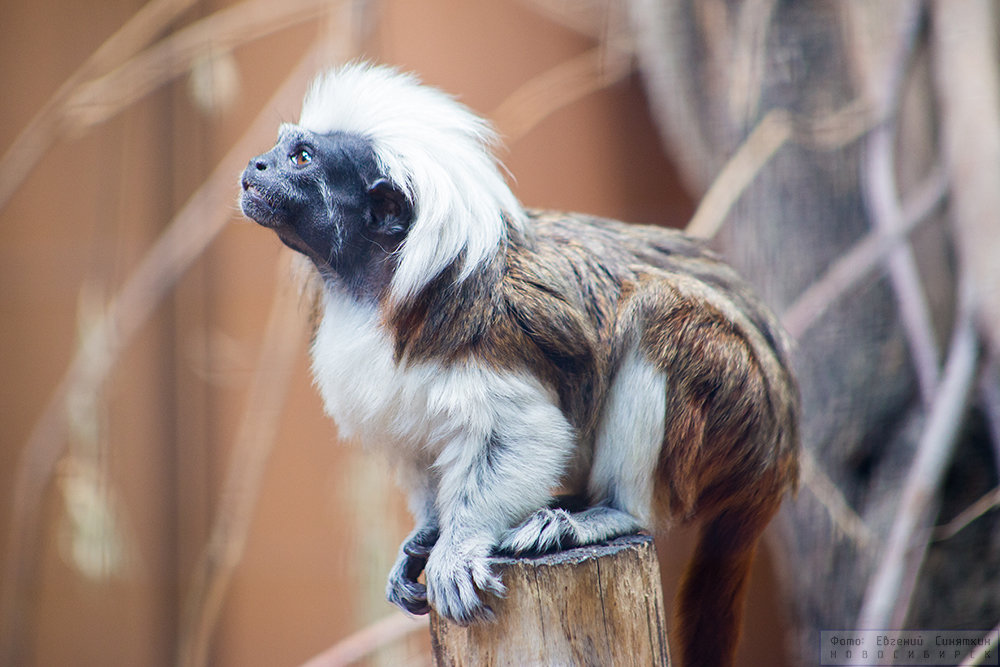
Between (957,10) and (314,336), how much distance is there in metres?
2.30

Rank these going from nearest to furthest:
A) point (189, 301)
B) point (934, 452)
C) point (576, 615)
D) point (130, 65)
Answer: point (576, 615)
point (934, 452)
point (130, 65)
point (189, 301)

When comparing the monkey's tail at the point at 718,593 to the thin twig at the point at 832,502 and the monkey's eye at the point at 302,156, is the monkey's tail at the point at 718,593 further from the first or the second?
the monkey's eye at the point at 302,156

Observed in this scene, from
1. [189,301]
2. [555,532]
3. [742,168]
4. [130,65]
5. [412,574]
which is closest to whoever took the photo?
[555,532]

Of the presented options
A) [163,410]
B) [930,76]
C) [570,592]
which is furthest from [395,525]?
[930,76]

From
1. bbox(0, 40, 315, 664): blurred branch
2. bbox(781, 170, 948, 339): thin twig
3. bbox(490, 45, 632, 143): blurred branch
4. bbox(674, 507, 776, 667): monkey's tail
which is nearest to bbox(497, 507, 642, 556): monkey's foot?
bbox(674, 507, 776, 667): monkey's tail

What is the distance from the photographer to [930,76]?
2.68 meters

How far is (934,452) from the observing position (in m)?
2.35

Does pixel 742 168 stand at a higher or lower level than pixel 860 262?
higher

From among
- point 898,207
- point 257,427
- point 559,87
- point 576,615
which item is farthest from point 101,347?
point 898,207

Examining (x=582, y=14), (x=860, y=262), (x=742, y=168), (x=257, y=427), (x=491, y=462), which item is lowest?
(x=491, y=462)

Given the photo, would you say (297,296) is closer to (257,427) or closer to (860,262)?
(257,427)

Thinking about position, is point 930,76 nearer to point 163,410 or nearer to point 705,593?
point 705,593

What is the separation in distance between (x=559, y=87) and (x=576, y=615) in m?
2.12

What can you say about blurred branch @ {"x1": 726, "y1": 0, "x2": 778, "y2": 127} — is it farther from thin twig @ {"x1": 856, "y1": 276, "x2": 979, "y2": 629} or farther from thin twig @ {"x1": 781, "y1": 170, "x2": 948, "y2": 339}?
thin twig @ {"x1": 856, "y1": 276, "x2": 979, "y2": 629}
